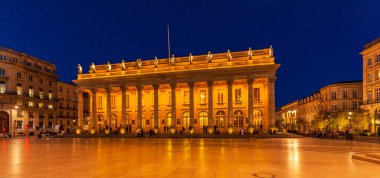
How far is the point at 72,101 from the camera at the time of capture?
8838 cm

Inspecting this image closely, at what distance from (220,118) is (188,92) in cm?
793

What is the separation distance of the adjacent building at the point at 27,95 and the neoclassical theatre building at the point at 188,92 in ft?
58.7

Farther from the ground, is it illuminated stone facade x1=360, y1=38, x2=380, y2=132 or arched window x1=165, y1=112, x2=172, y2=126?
illuminated stone facade x1=360, y1=38, x2=380, y2=132

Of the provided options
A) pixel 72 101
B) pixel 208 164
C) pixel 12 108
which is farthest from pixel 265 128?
pixel 72 101

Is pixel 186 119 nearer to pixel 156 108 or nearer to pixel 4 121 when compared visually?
pixel 156 108

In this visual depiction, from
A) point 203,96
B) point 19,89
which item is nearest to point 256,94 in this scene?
point 203,96

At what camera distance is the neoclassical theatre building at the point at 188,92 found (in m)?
48.7

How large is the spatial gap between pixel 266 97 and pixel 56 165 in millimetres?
40841

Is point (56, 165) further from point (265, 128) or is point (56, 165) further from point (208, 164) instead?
point (265, 128)

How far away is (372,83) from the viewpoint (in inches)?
2147

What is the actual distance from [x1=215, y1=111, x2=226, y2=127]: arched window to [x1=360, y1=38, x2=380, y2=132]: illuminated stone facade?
85.8 feet

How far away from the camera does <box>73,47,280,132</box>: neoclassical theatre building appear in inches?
1916

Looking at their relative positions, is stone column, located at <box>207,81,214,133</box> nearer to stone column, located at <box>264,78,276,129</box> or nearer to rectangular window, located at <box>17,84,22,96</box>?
stone column, located at <box>264,78,276,129</box>

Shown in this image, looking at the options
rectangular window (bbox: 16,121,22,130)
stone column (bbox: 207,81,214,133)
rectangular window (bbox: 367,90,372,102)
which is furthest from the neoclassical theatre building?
rectangular window (bbox: 367,90,372,102)
